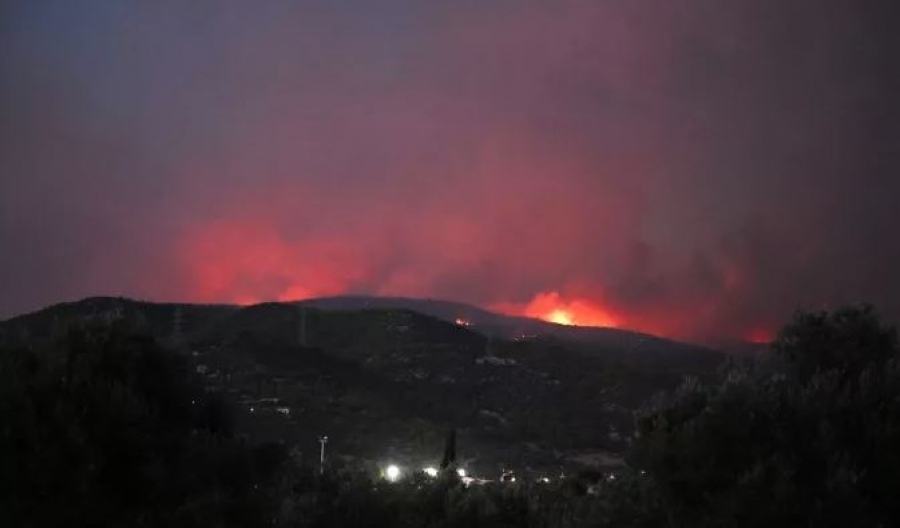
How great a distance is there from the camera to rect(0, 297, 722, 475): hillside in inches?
1957

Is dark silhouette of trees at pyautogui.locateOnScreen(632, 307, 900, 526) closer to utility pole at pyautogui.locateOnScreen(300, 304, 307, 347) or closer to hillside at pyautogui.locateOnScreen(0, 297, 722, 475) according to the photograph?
hillside at pyautogui.locateOnScreen(0, 297, 722, 475)

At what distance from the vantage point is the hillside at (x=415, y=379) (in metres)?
49.7

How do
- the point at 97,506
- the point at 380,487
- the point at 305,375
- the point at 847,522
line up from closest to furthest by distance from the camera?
the point at 847,522 < the point at 97,506 < the point at 380,487 < the point at 305,375

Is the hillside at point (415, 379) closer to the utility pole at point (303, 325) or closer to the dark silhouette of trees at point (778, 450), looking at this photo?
the utility pole at point (303, 325)

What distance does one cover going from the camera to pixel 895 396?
1114cm

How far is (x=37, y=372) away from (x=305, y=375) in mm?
50639

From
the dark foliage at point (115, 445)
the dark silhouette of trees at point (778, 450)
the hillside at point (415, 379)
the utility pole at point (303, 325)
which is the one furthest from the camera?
the utility pole at point (303, 325)

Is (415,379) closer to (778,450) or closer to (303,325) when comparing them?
(303,325)

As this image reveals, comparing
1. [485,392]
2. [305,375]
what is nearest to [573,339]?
[485,392]

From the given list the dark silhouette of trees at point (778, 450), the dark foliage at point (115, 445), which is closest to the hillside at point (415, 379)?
the dark foliage at point (115, 445)

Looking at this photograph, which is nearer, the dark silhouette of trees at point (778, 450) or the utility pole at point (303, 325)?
the dark silhouette of trees at point (778, 450)

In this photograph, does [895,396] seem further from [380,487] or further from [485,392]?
[485,392]

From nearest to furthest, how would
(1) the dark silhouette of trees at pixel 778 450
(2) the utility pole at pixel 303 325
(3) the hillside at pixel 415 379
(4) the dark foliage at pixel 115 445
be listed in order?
(1) the dark silhouette of trees at pixel 778 450, (4) the dark foliage at pixel 115 445, (3) the hillside at pixel 415 379, (2) the utility pole at pixel 303 325

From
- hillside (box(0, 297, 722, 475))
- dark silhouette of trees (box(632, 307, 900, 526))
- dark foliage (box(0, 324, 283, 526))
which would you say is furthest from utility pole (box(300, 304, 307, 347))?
dark silhouette of trees (box(632, 307, 900, 526))
